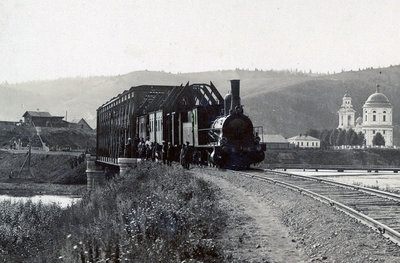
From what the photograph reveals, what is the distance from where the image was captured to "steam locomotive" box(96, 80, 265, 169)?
2559 cm

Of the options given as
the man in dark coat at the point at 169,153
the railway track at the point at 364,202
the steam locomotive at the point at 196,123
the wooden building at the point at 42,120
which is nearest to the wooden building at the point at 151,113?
the steam locomotive at the point at 196,123

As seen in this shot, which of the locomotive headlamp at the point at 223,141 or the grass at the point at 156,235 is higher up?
the locomotive headlamp at the point at 223,141

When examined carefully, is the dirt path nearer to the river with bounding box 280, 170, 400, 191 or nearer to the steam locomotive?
the steam locomotive

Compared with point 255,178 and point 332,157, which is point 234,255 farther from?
point 332,157

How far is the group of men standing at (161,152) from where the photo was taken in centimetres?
2623

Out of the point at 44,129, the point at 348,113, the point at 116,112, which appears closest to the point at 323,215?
the point at 116,112

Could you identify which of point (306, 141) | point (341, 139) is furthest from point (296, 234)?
point (306, 141)

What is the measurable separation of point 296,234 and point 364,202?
3672 millimetres

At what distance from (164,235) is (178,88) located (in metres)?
26.5

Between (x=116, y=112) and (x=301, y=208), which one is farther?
(x=116, y=112)

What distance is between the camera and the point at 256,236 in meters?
10.3

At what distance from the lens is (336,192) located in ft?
51.1

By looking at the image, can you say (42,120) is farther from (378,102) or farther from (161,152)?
(161,152)

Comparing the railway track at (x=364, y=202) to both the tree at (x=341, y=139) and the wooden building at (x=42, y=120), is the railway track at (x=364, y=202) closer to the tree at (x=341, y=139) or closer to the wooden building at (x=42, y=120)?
the tree at (x=341, y=139)
